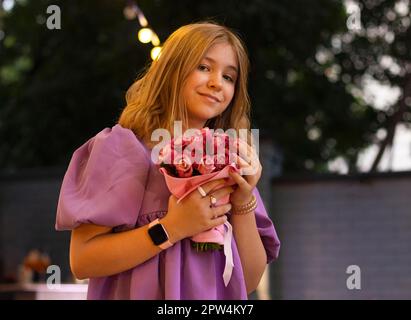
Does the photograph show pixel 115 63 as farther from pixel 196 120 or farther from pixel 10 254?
pixel 196 120

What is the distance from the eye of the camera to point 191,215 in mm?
1353

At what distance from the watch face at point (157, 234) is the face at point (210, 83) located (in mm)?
330

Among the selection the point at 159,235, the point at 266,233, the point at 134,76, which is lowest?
the point at 134,76

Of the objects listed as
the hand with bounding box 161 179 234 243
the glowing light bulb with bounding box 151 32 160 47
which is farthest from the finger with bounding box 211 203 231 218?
the glowing light bulb with bounding box 151 32 160 47

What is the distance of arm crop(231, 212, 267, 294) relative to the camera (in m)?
1.49

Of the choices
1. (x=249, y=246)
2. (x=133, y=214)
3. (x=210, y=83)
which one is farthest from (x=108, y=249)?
(x=210, y=83)

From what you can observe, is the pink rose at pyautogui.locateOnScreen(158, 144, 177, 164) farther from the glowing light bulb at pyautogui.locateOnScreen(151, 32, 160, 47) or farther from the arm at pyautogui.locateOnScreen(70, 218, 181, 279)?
the glowing light bulb at pyautogui.locateOnScreen(151, 32, 160, 47)

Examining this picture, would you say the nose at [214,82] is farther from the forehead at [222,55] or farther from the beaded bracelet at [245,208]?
the beaded bracelet at [245,208]

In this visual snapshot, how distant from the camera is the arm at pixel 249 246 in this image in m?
1.49

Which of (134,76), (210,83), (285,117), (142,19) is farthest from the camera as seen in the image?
(285,117)

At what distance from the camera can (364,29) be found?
27.7 feet

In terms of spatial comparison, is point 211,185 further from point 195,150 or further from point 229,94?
point 229,94

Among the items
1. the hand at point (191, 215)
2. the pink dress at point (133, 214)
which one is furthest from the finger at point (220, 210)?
the pink dress at point (133, 214)

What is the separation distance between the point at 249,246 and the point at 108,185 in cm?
36
